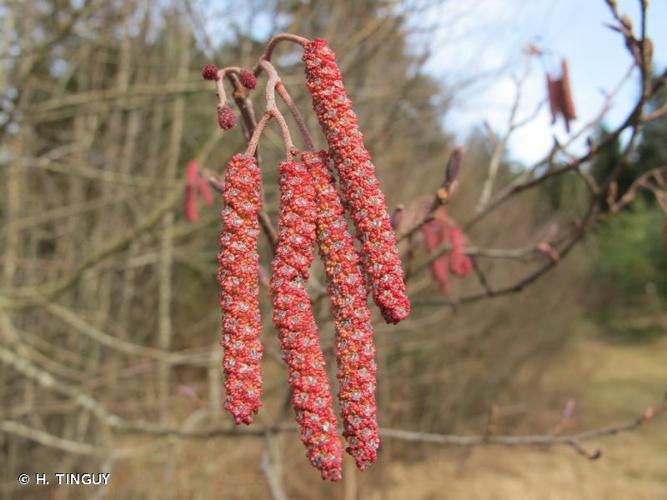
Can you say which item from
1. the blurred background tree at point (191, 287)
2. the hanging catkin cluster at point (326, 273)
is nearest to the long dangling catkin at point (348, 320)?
the hanging catkin cluster at point (326, 273)

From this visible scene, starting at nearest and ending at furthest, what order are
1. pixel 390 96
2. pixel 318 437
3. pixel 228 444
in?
pixel 318 437 < pixel 390 96 < pixel 228 444

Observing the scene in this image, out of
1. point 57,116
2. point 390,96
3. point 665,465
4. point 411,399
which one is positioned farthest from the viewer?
point 665,465

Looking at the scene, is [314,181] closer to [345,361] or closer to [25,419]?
[345,361]

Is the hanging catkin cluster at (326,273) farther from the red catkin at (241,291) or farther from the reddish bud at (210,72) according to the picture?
the reddish bud at (210,72)

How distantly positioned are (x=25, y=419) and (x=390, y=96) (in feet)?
15.9

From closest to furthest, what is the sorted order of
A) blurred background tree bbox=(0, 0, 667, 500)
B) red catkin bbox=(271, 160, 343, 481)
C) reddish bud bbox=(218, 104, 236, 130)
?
red catkin bbox=(271, 160, 343, 481) → reddish bud bbox=(218, 104, 236, 130) → blurred background tree bbox=(0, 0, 667, 500)

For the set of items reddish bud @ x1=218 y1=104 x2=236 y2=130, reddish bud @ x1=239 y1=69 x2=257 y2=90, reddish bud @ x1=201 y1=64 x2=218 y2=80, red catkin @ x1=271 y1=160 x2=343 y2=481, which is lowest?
red catkin @ x1=271 y1=160 x2=343 y2=481

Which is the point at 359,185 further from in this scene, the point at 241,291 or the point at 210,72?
the point at 210,72

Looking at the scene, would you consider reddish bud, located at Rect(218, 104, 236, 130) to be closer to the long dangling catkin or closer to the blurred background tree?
the long dangling catkin

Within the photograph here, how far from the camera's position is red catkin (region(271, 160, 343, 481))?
2.81 ft

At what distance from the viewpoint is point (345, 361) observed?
2.93 feet

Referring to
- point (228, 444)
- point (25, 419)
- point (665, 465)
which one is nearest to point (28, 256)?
point (25, 419)

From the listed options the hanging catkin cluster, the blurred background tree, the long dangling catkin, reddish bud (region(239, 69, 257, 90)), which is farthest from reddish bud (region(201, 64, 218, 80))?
the blurred background tree

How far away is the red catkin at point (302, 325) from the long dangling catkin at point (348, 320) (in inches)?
0.9
